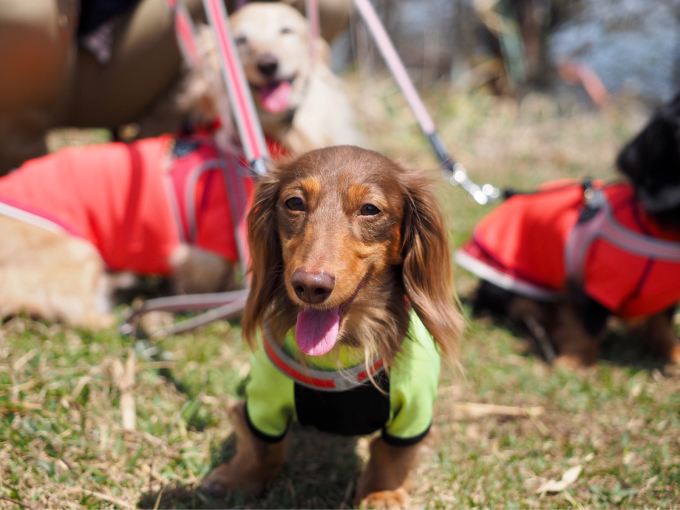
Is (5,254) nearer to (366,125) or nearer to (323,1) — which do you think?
(323,1)

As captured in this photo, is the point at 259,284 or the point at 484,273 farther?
the point at 484,273

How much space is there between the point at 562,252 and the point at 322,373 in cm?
171

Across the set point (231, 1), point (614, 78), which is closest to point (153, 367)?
point (231, 1)

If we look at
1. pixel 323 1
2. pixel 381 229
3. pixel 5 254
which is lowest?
pixel 5 254

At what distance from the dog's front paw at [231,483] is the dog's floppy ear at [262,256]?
1.65 ft

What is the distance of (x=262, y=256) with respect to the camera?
1.67 metres

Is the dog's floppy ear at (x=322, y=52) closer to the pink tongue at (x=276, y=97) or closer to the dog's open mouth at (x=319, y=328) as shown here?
the pink tongue at (x=276, y=97)

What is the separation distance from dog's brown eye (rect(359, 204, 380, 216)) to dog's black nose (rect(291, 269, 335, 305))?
0.27 m

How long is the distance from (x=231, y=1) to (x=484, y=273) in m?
2.51

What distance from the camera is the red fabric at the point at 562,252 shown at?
2.53m

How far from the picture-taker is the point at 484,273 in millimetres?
3102

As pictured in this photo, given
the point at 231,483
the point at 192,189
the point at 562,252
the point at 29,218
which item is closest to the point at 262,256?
the point at 231,483

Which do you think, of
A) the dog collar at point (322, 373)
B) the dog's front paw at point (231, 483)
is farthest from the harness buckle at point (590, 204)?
the dog's front paw at point (231, 483)

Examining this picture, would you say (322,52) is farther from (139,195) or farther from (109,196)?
(109,196)
